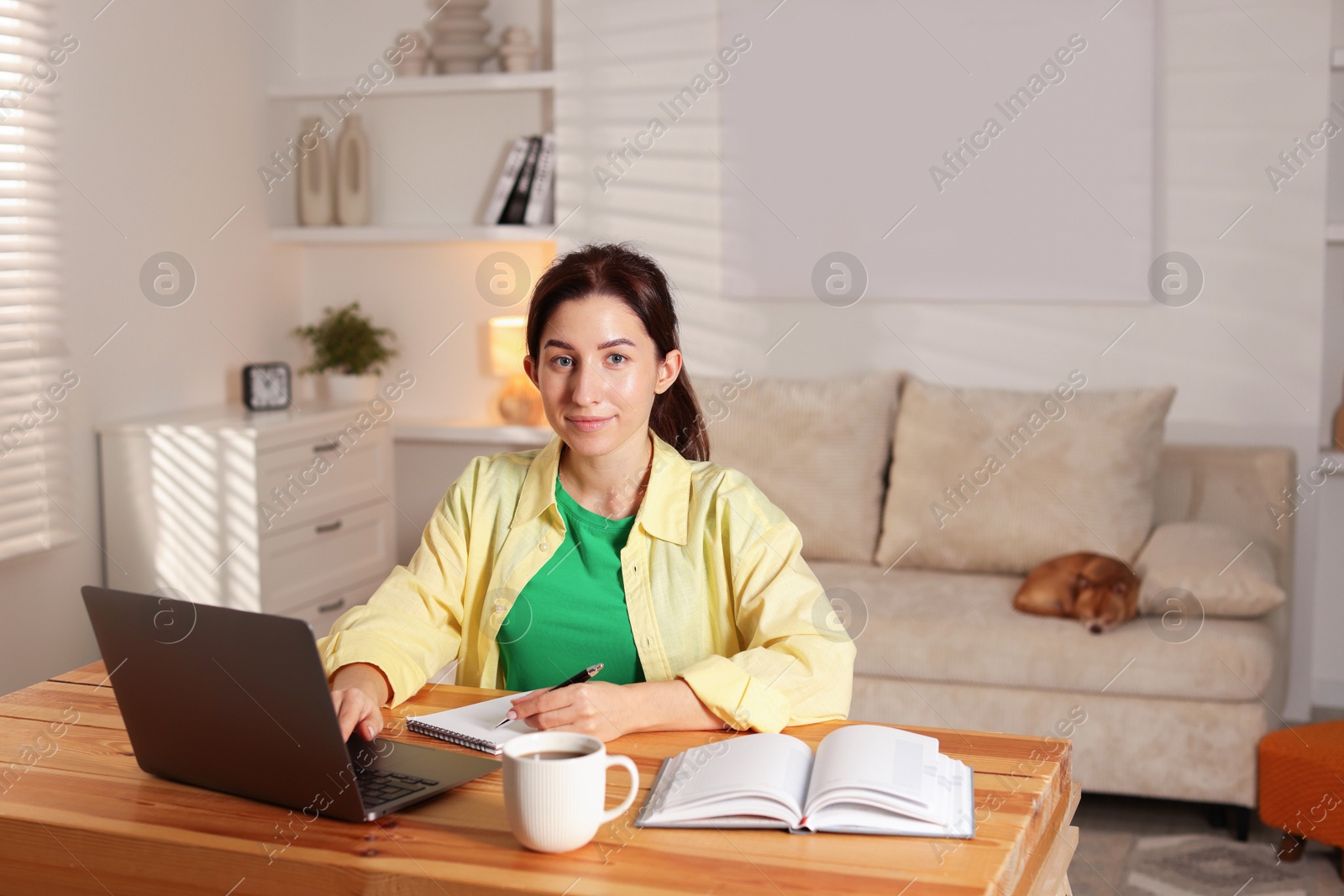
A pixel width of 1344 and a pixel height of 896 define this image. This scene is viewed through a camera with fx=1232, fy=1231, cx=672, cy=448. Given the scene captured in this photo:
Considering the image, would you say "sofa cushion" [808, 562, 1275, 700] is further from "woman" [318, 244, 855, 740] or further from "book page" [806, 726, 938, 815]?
"book page" [806, 726, 938, 815]

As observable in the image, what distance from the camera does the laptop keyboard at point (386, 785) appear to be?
3.76 feet

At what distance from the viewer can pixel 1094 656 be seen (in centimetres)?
278

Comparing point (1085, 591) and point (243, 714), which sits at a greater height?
point (243, 714)

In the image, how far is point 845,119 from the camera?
3.74m

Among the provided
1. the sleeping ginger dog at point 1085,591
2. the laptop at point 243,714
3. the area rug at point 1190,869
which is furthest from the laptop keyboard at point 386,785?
the sleeping ginger dog at point 1085,591

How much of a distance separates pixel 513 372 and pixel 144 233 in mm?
1208

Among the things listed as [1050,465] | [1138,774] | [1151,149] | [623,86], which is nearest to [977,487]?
[1050,465]

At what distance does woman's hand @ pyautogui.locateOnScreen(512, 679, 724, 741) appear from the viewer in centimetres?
128

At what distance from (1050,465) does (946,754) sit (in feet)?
6.92

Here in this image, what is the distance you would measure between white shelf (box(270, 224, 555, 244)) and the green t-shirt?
2547 mm

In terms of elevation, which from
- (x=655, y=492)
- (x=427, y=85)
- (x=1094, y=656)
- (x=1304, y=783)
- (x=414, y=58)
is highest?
(x=414, y=58)

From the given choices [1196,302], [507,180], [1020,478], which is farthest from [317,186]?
[1196,302]

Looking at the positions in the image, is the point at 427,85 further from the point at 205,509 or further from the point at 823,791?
the point at 823,791

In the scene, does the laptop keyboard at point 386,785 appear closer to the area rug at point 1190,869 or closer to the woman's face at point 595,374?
the woman's face at point 595,374
